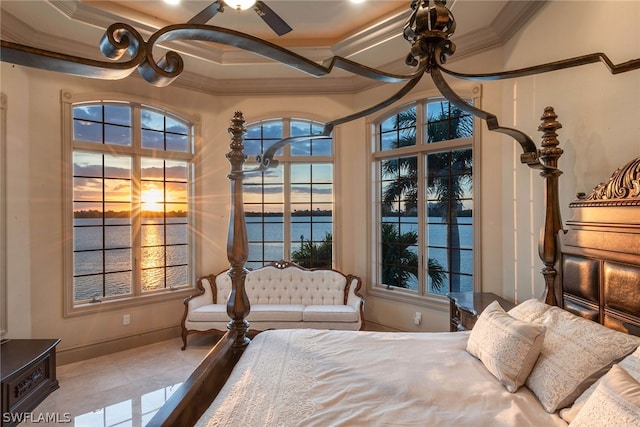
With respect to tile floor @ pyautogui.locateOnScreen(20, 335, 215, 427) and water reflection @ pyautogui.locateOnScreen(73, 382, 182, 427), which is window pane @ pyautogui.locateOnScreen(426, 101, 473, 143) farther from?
water reflection @ pyautogui.locateOnScreen(73, 382, 182, 427)

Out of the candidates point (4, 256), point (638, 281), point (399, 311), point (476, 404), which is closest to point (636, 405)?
point (476, 404)

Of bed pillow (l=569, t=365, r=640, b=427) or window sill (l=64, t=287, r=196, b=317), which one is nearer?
bed pillow (l=569, t=365, r=640, b=427)

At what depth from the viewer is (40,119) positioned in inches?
133

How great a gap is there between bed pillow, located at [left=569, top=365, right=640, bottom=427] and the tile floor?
9.23ft

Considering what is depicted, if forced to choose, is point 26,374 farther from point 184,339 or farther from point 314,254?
point 314,254


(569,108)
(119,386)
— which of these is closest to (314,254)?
(119,386)

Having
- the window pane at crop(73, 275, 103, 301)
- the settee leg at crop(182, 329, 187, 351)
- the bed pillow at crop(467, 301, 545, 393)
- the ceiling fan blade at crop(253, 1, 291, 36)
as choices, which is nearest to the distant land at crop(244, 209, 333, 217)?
the settee leg at crop(182, 329, 187, 351)

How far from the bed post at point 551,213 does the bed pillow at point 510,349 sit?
2.12 feet

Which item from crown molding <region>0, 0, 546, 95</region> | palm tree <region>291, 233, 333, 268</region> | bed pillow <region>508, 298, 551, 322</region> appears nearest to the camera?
bed pillow <region>508, 298, 551, 322</region>

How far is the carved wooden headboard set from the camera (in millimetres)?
1471

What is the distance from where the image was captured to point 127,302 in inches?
154

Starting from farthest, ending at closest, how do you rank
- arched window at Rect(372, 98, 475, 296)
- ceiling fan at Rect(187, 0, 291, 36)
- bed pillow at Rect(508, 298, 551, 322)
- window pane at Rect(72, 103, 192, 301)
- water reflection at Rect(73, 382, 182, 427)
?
window pane at Rect(72, 103, 192, 301) < arched window at Rect(372, 98, 475, 296) < water reflection at Rect(73, 382, 182, 427) < ceiling fan at Rect(187, 0, 291, 36) < bed pillow at Rect(508, 298, 551, 322)

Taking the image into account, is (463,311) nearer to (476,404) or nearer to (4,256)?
(476,404)

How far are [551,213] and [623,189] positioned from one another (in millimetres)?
546
